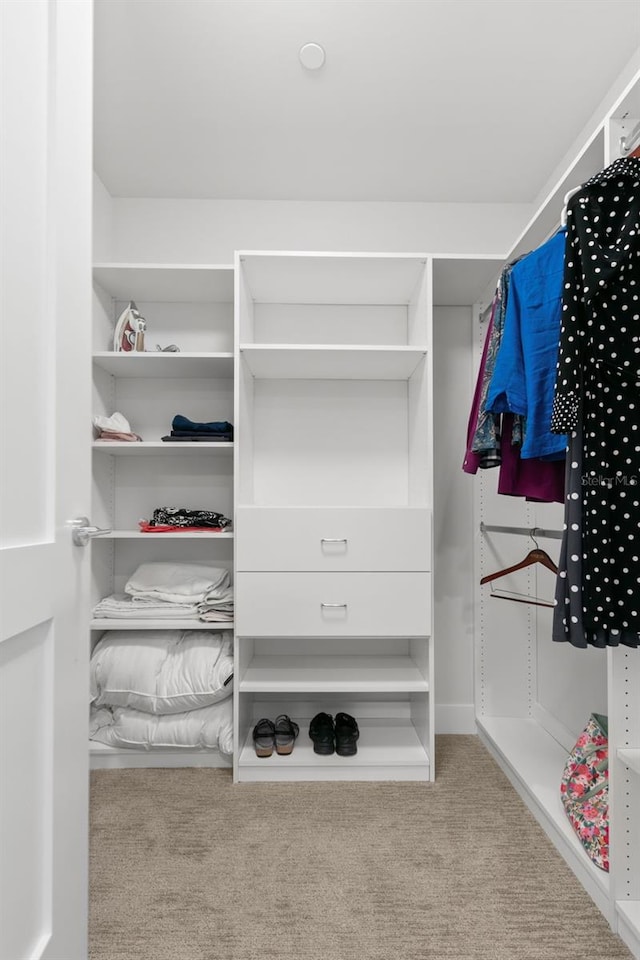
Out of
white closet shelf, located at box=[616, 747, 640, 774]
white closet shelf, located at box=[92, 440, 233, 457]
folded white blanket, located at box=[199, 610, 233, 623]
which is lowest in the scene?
white closet shelf, located at box=[616, 747, 640, 774]

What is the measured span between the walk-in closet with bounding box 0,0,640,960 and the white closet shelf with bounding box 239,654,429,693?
0.02 metres

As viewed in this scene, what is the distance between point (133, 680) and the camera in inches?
87.9

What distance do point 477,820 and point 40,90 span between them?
7.14ft

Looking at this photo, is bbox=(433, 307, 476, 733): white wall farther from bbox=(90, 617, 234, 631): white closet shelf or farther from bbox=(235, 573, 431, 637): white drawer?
bbox=(90, 617, 234, 631): white closet shelf

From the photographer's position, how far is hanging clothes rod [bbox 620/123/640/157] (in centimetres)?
132

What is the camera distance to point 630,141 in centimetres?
134

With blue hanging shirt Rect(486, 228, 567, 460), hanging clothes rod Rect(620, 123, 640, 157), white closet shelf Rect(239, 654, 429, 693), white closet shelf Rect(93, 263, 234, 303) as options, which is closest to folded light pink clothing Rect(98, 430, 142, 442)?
white closet shelf Rect(93, 263, 234, 303)

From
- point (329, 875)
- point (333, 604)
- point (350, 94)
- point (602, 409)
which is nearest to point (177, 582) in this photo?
point (333, 604)

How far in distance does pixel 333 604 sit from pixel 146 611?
734mm

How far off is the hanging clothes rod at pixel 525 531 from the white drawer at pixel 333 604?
1.24ft

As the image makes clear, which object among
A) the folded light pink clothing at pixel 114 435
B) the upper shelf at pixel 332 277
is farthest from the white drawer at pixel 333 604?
the upper shelf at pixel 332 277

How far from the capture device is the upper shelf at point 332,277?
2.21 metres

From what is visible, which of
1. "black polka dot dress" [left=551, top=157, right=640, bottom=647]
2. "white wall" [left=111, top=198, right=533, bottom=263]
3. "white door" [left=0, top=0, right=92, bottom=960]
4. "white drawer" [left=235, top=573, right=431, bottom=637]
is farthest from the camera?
"white wall" [left=111, top=198, right=533, bottom=263]

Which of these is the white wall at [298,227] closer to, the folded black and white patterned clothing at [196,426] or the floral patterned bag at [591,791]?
the folded black and white patterned clothing at [196,426]
